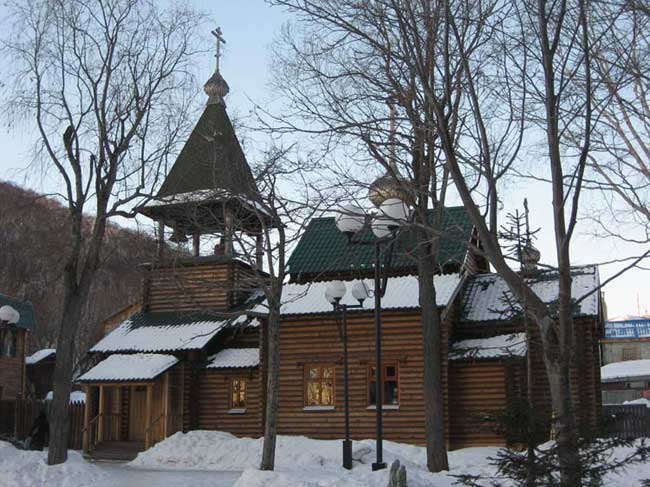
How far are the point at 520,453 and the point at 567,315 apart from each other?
5.50ft

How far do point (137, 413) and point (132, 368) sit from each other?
262 centimetres

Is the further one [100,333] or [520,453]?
[100,333]

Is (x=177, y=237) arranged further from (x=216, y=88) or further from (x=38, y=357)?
(x=38, y=357)

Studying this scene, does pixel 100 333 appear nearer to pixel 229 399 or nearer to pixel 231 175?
pixel 229 399

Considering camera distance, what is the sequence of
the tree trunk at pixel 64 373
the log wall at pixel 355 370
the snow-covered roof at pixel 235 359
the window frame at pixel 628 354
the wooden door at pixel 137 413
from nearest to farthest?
the tree trunk at pixel 64 373, the log wall at pixel 355 370, the snow-covered roof at pixel 235 359, the wooden door at pixel 137 413, the window frame at pixel 628 354

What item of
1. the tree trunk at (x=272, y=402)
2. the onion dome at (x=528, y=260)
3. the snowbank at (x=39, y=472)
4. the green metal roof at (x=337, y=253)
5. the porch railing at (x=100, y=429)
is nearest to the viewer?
the onion dome at (x=528, y=260)

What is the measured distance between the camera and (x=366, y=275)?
25.6 meters

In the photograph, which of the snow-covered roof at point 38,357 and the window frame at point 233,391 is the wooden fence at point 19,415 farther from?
the snow-covered roof at point 38,357

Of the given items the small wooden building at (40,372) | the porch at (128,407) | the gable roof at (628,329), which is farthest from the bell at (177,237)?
the gable roof at (628,329)

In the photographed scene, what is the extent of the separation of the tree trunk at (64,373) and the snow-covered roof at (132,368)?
21.4 ft

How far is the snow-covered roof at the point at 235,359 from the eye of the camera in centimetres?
2495

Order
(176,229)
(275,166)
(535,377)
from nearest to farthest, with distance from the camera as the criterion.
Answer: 1. (275,166)
2. (535,377)
3. (176,229)

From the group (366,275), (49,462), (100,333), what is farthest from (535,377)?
(100,333)

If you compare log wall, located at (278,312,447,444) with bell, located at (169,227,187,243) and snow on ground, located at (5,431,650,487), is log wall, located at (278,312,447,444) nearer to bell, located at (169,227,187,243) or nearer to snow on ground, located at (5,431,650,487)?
snow on ground, located at (5,431,650,487)
